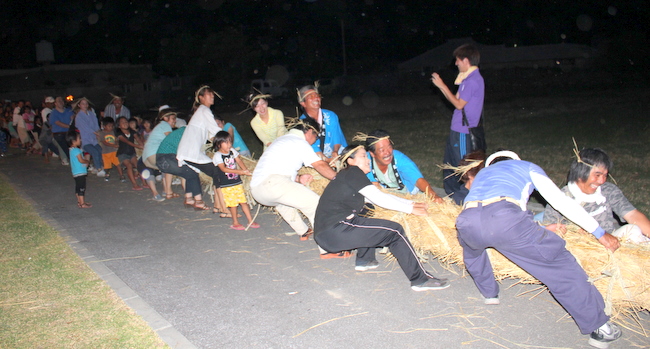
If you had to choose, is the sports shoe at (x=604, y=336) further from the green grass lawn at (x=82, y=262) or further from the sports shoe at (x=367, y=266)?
the green grass lawn at (x=82, y=262)

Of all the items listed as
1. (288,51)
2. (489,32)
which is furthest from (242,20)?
(489,32)

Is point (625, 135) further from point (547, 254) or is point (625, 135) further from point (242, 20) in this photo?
point (242, 20)

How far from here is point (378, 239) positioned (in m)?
4.72

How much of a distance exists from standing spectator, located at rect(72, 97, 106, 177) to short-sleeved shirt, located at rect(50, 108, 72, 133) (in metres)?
1.70

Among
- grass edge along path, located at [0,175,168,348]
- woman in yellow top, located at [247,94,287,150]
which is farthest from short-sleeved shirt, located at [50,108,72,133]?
woman in yellow top, located at [247,94,287,150]

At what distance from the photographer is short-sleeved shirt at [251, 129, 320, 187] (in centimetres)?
573

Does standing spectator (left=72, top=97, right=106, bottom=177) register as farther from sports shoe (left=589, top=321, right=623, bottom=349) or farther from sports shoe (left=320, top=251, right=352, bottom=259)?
sports shoe (left=589, top=321, right=623, bottom=349)

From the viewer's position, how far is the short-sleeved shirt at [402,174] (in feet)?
19.1

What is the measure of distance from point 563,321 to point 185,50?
54406mm

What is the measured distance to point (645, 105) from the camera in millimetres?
19344

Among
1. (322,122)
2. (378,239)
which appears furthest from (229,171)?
(378,239)

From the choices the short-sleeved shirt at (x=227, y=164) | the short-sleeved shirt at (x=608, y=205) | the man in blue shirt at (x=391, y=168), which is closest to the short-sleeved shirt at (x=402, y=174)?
the man in blue shirt at (x=391, y=168)

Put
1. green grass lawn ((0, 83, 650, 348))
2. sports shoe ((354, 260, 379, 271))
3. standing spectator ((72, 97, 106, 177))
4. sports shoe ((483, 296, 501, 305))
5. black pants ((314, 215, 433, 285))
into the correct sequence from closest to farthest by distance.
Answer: green grass lawn ((0, 83, 650, 348)) < sports shoe ((483, 296, 501, 305)) < black pants ((314, 215, 433, 285)) < sports shoe ((354, 260, 379, 271)) < standing spectator ((72, 97, 106, 177))

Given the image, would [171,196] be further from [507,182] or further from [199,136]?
[507,182]
